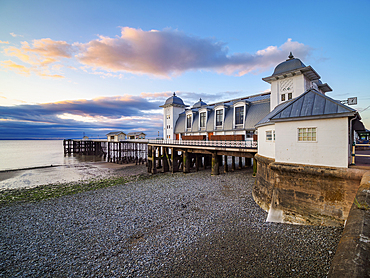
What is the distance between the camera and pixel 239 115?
18953mm

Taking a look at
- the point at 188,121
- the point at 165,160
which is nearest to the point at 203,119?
the point at 188,121

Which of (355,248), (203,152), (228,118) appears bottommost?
(355,248)

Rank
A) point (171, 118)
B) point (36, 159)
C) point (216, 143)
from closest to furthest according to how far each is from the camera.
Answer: point (216, 143)
point (171, 118)
point (36, 159)

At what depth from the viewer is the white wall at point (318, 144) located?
6.77m

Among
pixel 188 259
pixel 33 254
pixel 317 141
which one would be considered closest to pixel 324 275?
pixel 188 259

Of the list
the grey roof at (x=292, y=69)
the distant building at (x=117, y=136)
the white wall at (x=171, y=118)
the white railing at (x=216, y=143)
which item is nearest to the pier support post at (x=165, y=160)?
A: the white railing at (x=216, y=143)

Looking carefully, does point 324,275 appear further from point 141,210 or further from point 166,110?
point 166,110

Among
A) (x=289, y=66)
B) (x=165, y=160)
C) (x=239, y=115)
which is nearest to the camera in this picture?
(x=289, y=66)

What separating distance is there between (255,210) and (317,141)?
4.54m

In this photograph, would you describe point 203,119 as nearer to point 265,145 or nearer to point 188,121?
point 188,121

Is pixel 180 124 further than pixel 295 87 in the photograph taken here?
Yes

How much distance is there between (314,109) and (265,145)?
11.1 ft

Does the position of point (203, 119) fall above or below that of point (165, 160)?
above

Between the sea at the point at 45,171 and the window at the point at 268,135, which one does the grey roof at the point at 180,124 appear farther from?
the window at the point at 268,135
